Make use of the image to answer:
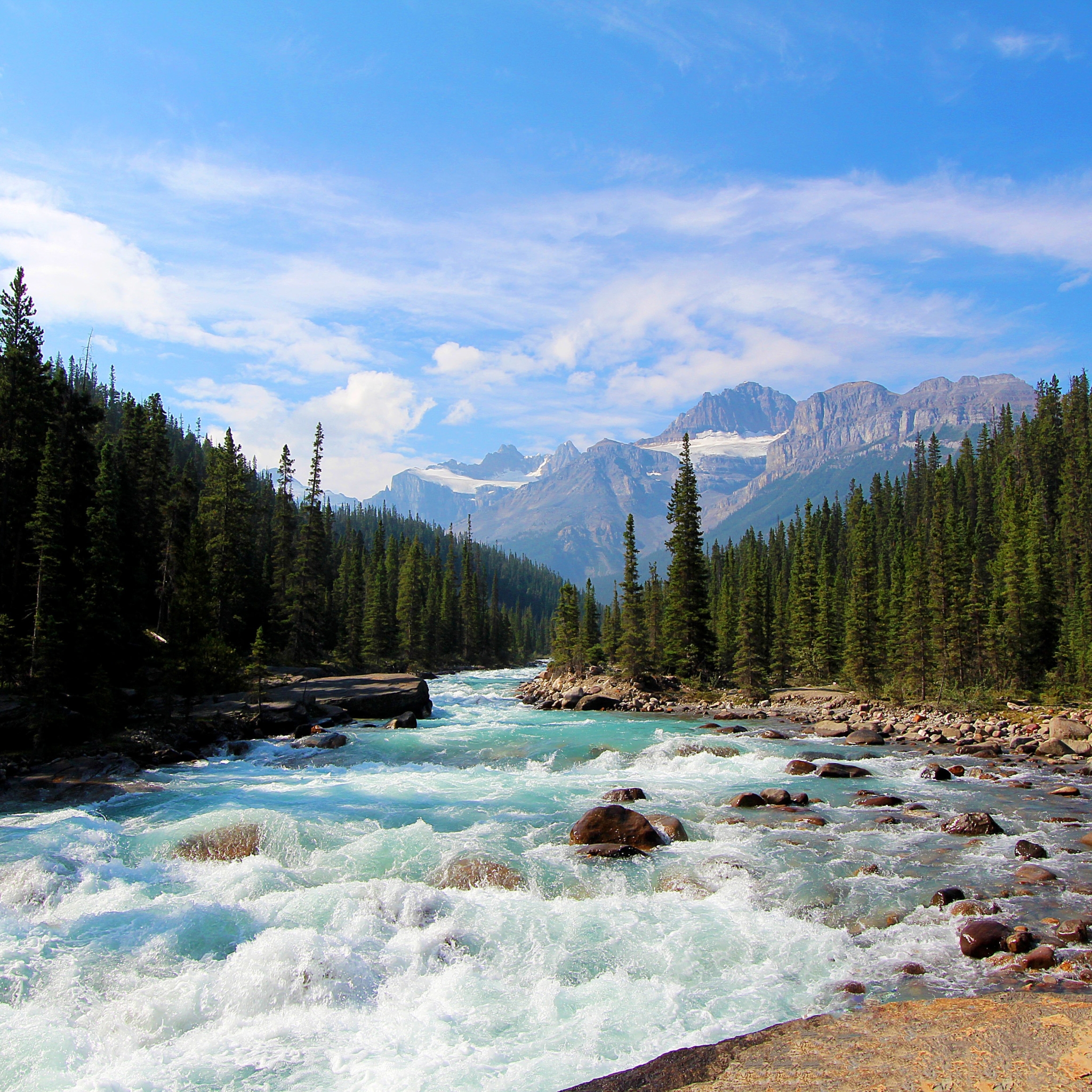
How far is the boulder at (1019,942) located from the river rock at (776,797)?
959 cm

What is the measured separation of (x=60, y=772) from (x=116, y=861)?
10225 millimetres

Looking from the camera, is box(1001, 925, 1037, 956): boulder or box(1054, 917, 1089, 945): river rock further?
box(1054, 917, 1089, 945): river rock

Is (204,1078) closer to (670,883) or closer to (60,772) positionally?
(670,883)

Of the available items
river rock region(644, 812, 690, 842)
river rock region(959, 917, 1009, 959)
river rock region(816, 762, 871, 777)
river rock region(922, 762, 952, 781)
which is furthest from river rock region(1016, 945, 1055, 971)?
river rock region(922, 762, 952, 781)

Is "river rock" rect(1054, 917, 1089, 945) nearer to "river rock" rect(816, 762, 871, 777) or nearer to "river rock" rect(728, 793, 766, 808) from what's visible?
"river rock" rect(728, 793, 766, 808)

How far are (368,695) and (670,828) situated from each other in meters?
30.0

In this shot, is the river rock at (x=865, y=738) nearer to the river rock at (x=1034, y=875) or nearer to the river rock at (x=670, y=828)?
the river rock at (x=670, y=828)

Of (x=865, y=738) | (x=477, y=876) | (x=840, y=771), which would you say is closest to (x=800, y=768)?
(x=840, y=771)

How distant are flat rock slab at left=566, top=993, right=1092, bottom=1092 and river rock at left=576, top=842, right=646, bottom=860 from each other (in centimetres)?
689

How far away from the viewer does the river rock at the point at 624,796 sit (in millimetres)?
21281

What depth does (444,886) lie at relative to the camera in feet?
47.6

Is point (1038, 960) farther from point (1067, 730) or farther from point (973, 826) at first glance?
point (1067, 730)

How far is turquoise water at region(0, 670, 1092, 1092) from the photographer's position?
9312mm

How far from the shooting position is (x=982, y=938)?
11.5 m
